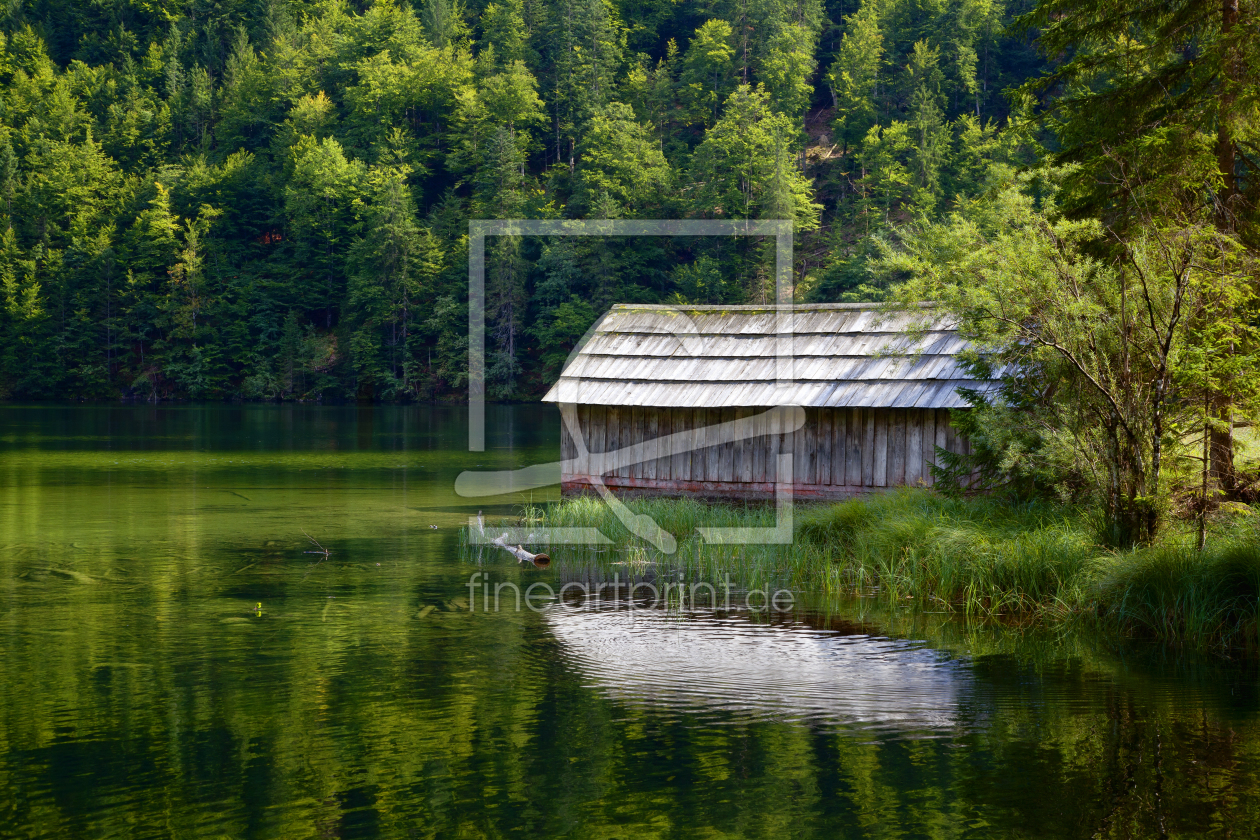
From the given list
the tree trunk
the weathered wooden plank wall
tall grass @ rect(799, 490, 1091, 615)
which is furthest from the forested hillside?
tall grass @ rect(799, 490, 1091, 615)

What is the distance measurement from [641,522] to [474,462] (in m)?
17.4

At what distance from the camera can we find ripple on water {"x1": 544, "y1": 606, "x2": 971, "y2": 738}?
11.6 m

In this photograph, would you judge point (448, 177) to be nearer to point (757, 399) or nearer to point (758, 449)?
point (758, 449)

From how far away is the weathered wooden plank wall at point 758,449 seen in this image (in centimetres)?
2166

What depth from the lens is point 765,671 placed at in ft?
42.9

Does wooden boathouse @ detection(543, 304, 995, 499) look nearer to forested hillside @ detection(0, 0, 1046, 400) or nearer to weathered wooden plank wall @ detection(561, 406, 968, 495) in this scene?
weathered wooden plank wall @ detection(561, 406, 968, 495)

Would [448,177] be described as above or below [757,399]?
above

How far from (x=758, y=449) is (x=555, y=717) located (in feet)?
40.2

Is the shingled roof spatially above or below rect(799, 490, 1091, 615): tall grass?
above

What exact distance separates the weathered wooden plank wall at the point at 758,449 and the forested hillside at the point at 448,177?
46717mm

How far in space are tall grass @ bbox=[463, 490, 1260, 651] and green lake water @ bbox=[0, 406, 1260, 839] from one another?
0.68 meters

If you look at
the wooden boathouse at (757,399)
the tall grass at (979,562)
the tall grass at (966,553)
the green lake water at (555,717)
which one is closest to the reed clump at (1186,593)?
the tall grass at (979,562)

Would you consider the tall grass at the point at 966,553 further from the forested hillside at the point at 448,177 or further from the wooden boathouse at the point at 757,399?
the forested hillside at the point at 448,177

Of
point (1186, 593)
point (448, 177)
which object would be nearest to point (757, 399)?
point (1186, 593)
